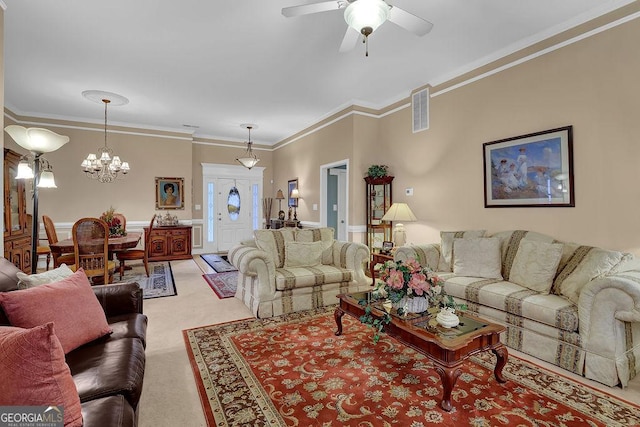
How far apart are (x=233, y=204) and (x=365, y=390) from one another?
6841 millimetres

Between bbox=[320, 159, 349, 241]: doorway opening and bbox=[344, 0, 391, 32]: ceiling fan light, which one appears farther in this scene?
bbox=[320, 159, 349, 241]: doorway opening

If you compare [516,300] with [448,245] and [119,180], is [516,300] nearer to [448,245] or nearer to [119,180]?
[448,245]

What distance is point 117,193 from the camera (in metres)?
6.49

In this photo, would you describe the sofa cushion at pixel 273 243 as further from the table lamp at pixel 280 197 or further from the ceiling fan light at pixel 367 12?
the table lamp at pixel 280 197

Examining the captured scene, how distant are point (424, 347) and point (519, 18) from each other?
10.4 ft

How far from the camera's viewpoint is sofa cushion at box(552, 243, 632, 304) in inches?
96.3

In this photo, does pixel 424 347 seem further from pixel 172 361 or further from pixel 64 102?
pixel 64 102

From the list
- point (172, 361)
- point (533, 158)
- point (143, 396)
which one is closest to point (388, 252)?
point (533, 158)

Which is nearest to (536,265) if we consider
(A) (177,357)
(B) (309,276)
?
(B) (309,276)

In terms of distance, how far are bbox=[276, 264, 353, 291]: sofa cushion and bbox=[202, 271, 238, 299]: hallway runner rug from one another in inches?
42.8

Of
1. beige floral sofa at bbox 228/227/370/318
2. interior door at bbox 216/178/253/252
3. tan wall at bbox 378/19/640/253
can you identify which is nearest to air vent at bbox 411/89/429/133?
tan wall at bbox 378/19/640/253

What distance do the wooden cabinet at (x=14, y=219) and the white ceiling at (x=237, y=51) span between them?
51.3 inches

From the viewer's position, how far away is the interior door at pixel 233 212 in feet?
26.3

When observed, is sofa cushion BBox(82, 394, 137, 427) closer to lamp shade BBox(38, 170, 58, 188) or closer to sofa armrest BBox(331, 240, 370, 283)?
sofa armrest BBox(331, 240, 370, 283)
